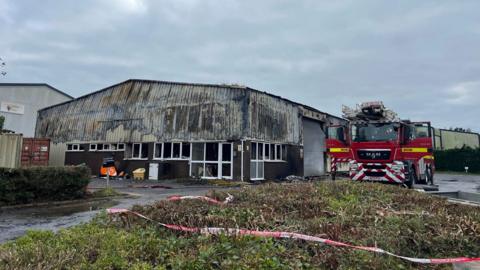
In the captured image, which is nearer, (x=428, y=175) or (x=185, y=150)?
(x=428, y=175)

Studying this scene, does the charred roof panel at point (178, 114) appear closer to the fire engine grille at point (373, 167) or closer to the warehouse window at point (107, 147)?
the warehouse window at point (107, 147)

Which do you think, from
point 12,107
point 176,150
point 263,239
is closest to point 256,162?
A: point 176,150

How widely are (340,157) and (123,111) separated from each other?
16.5 m

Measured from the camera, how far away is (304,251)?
3.99 meters

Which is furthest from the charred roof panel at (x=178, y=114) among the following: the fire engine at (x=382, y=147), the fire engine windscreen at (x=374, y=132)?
the fire engine windscreen at (x=374, y=132)

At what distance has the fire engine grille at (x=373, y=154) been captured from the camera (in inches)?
522

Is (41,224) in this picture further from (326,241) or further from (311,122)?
(311,122)

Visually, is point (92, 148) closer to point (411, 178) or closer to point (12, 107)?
point (12, 107)

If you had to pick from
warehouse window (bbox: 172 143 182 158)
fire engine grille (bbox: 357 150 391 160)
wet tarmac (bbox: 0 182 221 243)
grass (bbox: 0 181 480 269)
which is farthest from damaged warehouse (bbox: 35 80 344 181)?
grass (bbox: 0 181 480 269)

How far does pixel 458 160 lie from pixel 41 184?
39.8 metres

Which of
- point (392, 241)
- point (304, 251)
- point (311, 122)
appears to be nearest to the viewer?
point (304, 251)

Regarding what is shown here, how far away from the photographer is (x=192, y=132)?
2039 cm

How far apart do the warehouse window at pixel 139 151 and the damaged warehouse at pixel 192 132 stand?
0.07 m

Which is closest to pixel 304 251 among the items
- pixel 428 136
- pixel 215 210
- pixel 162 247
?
pixel 162 247
